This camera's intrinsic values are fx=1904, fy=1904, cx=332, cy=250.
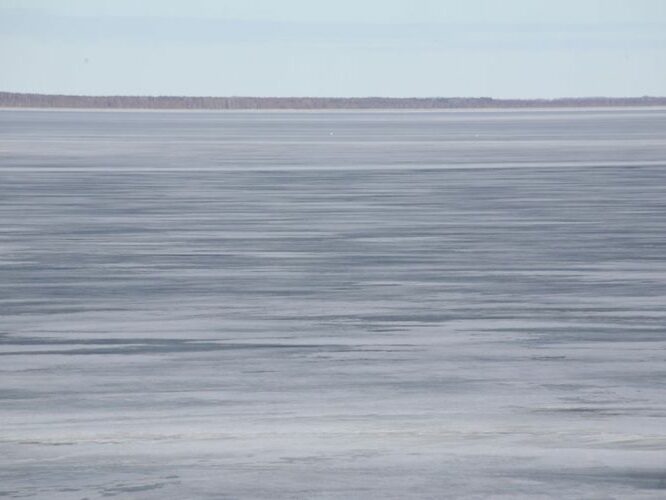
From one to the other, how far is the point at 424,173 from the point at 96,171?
17.9ft

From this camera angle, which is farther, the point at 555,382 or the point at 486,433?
the point at 555,382

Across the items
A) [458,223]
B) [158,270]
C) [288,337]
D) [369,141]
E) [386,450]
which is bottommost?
[386,450]

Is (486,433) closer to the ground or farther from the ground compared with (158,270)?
closer to the ground

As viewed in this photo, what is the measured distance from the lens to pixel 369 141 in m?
53.2

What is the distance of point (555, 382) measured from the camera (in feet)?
28.4

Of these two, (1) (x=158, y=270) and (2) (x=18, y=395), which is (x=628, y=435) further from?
(1) (x=158, y=270)

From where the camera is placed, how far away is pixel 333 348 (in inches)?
388

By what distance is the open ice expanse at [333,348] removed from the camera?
669 centimetres

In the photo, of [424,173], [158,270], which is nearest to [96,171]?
[424,173]

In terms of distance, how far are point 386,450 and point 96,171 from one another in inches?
993

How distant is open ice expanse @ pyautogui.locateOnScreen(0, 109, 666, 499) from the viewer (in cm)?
669

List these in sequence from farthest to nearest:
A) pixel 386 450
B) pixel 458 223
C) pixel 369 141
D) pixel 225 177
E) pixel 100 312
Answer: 1. pixel 369 141
2. pixel 225 177
3. pixel 458 223
4. pixel 100 312
5. pixel 386 450

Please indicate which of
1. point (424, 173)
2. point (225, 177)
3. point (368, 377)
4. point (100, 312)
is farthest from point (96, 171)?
point (368, 377)

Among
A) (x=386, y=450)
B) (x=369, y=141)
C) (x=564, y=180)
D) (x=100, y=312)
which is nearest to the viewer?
(x=386, y=450)
